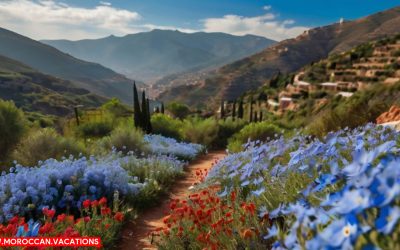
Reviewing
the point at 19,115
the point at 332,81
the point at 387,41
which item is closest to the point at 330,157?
the point at 19,115

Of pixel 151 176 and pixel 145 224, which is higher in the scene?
pixel 151 176

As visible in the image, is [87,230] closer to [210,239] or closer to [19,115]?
[210,239]

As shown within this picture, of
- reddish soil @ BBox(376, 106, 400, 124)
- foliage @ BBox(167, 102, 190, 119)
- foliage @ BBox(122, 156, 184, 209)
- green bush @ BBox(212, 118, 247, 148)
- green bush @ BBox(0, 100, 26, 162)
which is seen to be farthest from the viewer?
foliage @ BBox(167, 102, 190, 119)

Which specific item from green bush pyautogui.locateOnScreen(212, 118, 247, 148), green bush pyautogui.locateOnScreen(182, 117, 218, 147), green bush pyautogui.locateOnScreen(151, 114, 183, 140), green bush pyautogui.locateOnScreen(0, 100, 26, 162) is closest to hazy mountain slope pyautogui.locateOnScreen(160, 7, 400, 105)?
green bush pyautogui.locateOnScreen(212, 118, 247, 148)

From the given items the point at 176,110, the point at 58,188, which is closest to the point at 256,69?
the point at 176,110

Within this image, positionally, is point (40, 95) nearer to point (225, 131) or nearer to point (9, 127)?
point (225, 131)

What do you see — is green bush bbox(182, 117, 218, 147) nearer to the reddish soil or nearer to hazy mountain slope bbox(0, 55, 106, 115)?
the reddish soil

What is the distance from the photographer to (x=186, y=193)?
8.67 metres

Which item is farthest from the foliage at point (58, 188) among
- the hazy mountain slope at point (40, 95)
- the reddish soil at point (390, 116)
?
the hazy mountain slope at point (40, 95)

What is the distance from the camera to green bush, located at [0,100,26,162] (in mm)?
12945

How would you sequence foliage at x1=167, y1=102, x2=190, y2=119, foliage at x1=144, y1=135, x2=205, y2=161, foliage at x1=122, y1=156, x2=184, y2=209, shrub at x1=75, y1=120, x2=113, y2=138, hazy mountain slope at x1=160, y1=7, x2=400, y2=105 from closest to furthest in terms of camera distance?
foliage at x1=122, y1=156, x2=184, y2=209 < foliage at x1=144, y1=135, x2=205, y2=161 < shrub at x1=75, y1=120, x2=113, y2=138 < foliage at x1=167, y1=102, x2=190, y2=119 < hazy mountain slope at x1=160, y1=7, x2=400, y2=105

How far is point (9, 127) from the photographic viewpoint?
13219 mm

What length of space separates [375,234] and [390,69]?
55.8m

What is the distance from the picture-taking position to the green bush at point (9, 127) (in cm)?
1295
